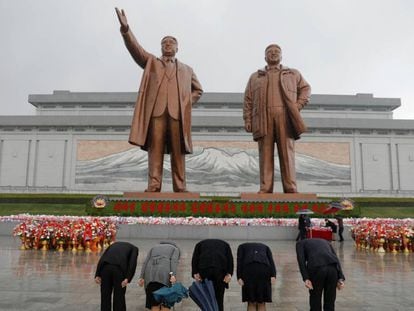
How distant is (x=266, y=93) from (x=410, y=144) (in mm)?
20530

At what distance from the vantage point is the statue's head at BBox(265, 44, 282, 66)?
1127 cm

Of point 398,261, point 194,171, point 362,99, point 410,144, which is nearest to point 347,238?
point 398,261

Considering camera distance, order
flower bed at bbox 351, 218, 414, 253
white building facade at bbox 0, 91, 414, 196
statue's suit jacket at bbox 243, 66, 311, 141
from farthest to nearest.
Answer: white building facade at bbox 0, 91, 414, 196
statue's suit jacket at bbox 243, 66, 311, 141
flower bed at bbox 351, 218, 414, 253

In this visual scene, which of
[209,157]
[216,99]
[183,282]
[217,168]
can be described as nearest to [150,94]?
[183,282]

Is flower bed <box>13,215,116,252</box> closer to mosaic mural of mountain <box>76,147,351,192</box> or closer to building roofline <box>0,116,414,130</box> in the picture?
mosaic mural of mountain <box>76,147,351,192</box>

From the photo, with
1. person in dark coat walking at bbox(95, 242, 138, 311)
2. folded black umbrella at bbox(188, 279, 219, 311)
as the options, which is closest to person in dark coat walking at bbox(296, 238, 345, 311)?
folded black umbrella at bbox(188, 279, 219, 311)

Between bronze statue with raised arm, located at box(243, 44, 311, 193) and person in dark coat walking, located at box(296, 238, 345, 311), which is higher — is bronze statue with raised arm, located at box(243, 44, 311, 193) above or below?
above

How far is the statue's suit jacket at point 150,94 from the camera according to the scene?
35.2 ft

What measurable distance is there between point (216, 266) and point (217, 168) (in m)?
22.9

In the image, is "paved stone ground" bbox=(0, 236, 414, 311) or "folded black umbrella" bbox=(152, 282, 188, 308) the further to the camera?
"paved stone ground" bbox=(0, 236, 414, 311)

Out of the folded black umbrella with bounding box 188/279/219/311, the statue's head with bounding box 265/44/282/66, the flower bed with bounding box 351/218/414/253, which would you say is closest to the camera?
the folded black umbrella with bounding box 188/279/219/311

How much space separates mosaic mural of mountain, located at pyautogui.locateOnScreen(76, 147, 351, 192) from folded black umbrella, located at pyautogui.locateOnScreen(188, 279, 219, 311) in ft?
74.6

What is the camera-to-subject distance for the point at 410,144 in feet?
90.8

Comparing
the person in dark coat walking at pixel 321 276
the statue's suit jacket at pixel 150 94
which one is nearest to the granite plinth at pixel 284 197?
the statue's suit jacket at pixel 150 94
